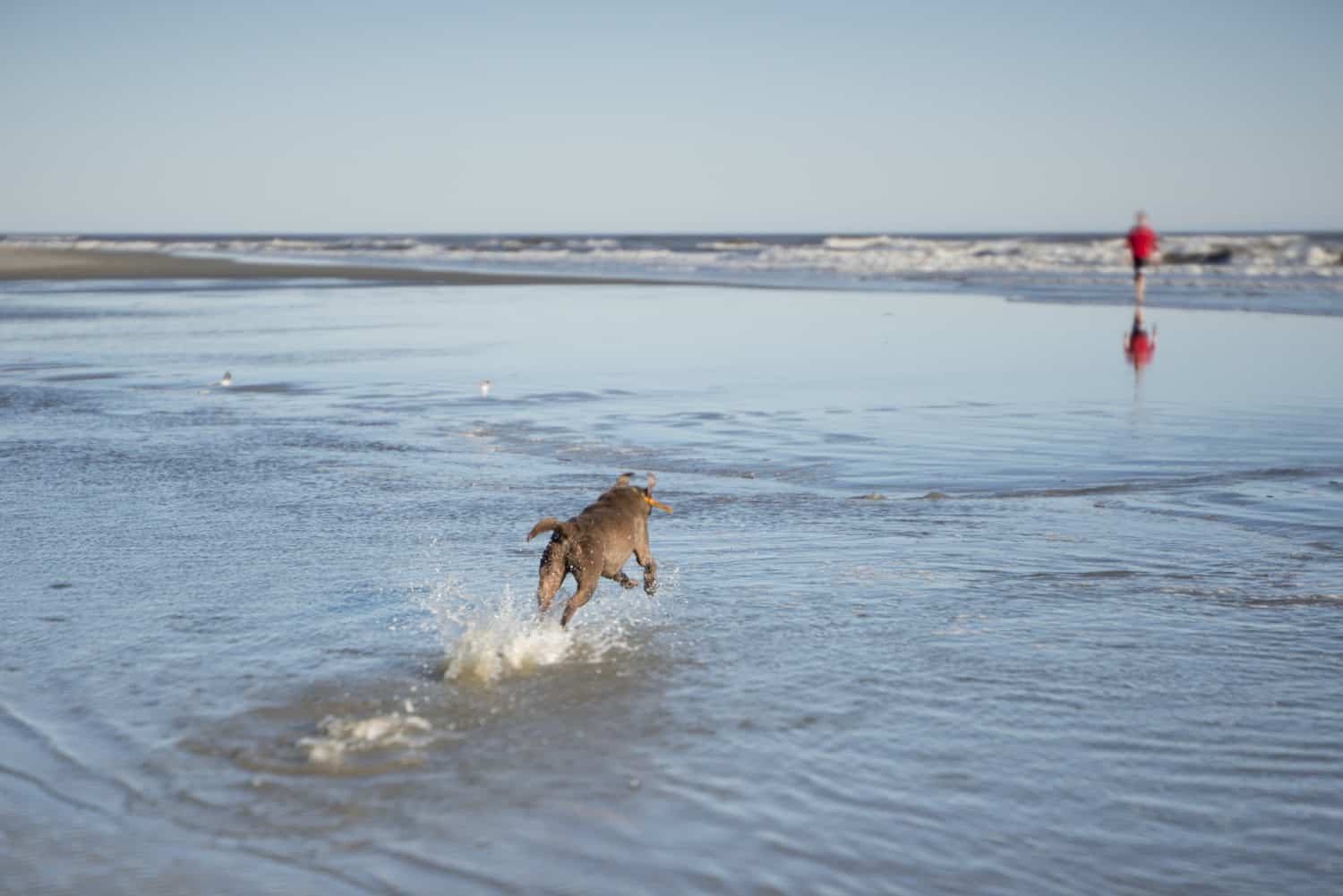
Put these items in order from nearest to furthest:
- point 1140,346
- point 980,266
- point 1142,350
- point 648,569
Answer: point 648,569
point 1142,350
point 1140,346
point 980,266

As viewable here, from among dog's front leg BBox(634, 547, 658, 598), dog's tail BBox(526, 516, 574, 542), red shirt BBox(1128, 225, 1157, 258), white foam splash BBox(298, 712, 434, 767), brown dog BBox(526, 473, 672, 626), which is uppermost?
red shirt BBox(1128, 225, 1157, 258)

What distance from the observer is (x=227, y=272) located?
154 feet

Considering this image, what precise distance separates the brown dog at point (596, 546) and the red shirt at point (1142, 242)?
23.0 metres

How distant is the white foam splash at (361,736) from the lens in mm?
4859

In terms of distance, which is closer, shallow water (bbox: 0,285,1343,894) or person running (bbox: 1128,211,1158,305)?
shallow water (bbox: 0,285,1343,894)

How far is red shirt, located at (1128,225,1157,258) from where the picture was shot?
27.4 metres

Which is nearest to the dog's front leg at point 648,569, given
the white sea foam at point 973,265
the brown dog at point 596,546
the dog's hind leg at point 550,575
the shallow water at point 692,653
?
the brown dog at point 596,546

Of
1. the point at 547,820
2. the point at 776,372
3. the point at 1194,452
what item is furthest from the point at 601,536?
the point at 776,372

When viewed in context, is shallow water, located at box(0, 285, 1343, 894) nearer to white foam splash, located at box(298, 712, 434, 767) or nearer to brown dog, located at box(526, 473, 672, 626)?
white foam splash, located at box(298, 712, 434, 767)

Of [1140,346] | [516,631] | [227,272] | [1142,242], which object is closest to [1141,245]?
[1142,242]

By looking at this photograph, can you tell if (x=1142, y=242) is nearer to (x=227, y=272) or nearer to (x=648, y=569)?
(x=648, y=569)

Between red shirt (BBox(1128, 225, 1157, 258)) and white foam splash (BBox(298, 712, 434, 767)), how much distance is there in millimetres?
25282

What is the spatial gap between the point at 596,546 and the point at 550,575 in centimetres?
30

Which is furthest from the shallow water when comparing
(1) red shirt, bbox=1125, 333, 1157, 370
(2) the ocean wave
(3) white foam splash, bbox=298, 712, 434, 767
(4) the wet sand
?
(4) the wet sand
